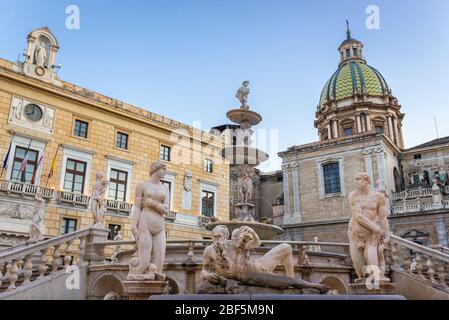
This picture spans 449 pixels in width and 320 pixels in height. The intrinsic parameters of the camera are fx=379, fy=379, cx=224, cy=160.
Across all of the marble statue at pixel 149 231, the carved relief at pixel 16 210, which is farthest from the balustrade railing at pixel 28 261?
the carved relief at pixel 16 210

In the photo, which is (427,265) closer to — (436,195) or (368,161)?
(436,195)

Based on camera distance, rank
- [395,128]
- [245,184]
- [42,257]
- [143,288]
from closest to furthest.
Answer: [143,288]
[42,257]
[245,184]
[395,128]

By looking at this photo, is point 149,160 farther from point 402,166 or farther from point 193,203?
point 402,166

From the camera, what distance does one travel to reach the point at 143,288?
6340mm

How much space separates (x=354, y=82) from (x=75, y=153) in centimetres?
3752

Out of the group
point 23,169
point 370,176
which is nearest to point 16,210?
point 23,169

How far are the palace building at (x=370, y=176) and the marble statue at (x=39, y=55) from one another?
2636 cm

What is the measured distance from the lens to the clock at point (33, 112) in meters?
23.2

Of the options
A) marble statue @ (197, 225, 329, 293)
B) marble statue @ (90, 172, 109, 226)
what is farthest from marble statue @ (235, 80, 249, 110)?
marble statue @ (197, 225, 329, 293)

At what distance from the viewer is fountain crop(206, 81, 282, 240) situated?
11.8m

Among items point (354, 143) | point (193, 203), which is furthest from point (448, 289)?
point (354, 143)

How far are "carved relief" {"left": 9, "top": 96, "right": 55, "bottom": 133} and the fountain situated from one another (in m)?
15.2
